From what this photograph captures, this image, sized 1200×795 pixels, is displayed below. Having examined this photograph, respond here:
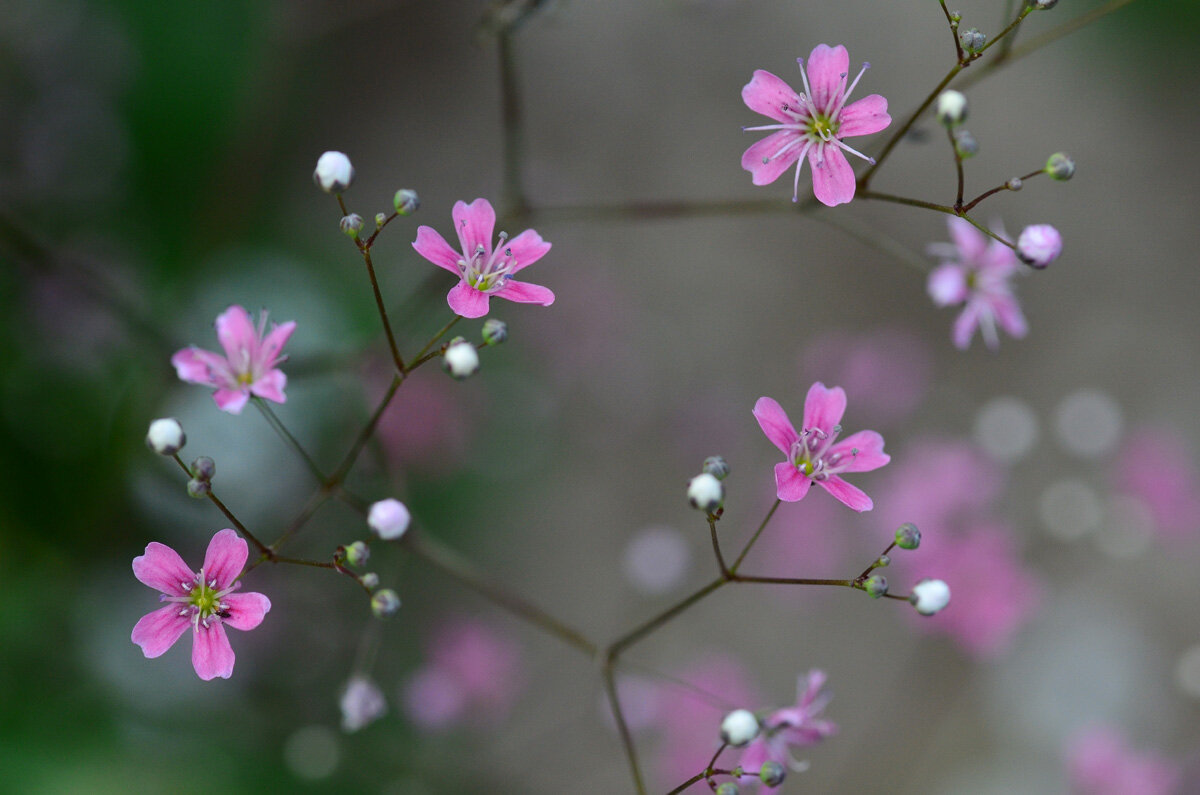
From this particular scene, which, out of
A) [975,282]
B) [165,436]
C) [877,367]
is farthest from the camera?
[877,367]

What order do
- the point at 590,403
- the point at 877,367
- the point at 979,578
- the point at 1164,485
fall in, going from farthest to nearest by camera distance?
the point at 877,367 → the point at 590,403 → the point at 1164,485 → the point at 979,578

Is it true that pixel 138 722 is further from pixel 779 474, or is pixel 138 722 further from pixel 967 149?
pixel 967 149

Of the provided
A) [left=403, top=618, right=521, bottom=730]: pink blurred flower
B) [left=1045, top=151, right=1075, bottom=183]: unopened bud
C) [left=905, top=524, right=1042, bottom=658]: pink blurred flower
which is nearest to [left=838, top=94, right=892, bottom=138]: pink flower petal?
[left=1045, top=151, right=1075, bottom=183]: unopened bud

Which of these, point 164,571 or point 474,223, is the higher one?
point 474,223

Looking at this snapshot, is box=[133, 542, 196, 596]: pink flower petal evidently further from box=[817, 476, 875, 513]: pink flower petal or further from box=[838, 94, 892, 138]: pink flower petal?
box=[838, 94, 892, 138]: pink flower petal

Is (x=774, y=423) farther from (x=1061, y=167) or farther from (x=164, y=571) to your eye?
(x=164, y=571)

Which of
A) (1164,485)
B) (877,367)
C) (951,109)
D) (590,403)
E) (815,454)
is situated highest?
(590,403)

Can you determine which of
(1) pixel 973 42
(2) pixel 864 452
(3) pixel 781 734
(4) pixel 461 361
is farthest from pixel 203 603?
(1) pixel 973 42

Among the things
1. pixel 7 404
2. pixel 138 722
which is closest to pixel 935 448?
pixel 138 722

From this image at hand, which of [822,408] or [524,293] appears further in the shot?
[822,408]
